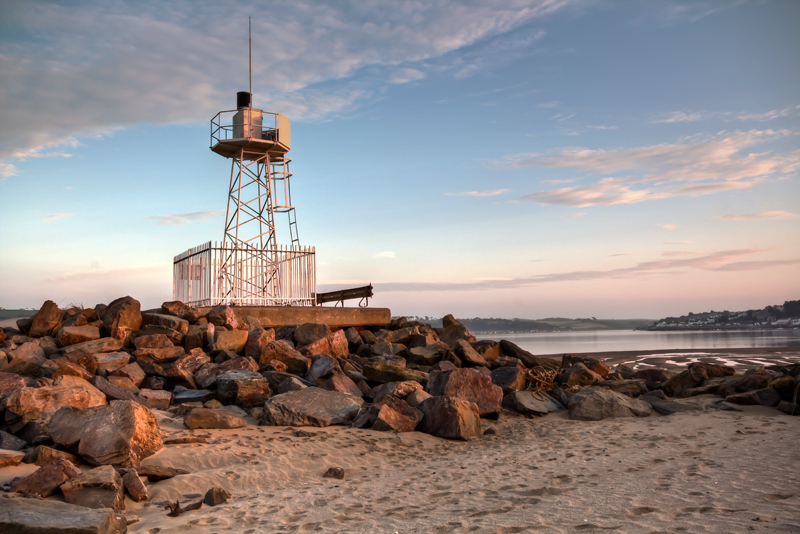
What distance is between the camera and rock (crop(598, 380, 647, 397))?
10.8 metres

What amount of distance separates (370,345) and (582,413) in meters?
5.15

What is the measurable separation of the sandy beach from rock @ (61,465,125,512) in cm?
24

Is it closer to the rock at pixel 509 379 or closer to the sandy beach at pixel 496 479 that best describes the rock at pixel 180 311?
the sandy beach at pixel 496 479

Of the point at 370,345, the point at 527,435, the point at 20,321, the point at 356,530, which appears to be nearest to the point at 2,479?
the point at 356,530

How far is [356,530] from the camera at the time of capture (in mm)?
4332

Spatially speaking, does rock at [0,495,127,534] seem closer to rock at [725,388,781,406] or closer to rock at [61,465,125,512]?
rock at [61,465,125,512]

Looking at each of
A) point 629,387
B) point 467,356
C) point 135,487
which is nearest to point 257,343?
point 467,356

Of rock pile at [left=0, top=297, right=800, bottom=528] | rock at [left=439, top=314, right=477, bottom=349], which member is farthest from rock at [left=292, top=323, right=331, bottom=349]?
rock at [left=439, top=314, right=477, bottom=349]

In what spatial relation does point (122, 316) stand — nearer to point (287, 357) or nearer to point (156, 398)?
point (156, 398)

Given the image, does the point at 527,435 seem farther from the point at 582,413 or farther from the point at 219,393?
the point at 219,393

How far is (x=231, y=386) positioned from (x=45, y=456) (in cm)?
289

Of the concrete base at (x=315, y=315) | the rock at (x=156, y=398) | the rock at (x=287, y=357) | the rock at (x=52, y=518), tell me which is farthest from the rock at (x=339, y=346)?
the rock at (x=52, y=518)

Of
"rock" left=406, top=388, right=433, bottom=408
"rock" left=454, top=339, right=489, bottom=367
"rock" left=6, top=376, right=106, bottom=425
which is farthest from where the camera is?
"rock" left=454, top=339, right=489, bottom=367

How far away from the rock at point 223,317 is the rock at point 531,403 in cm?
551
